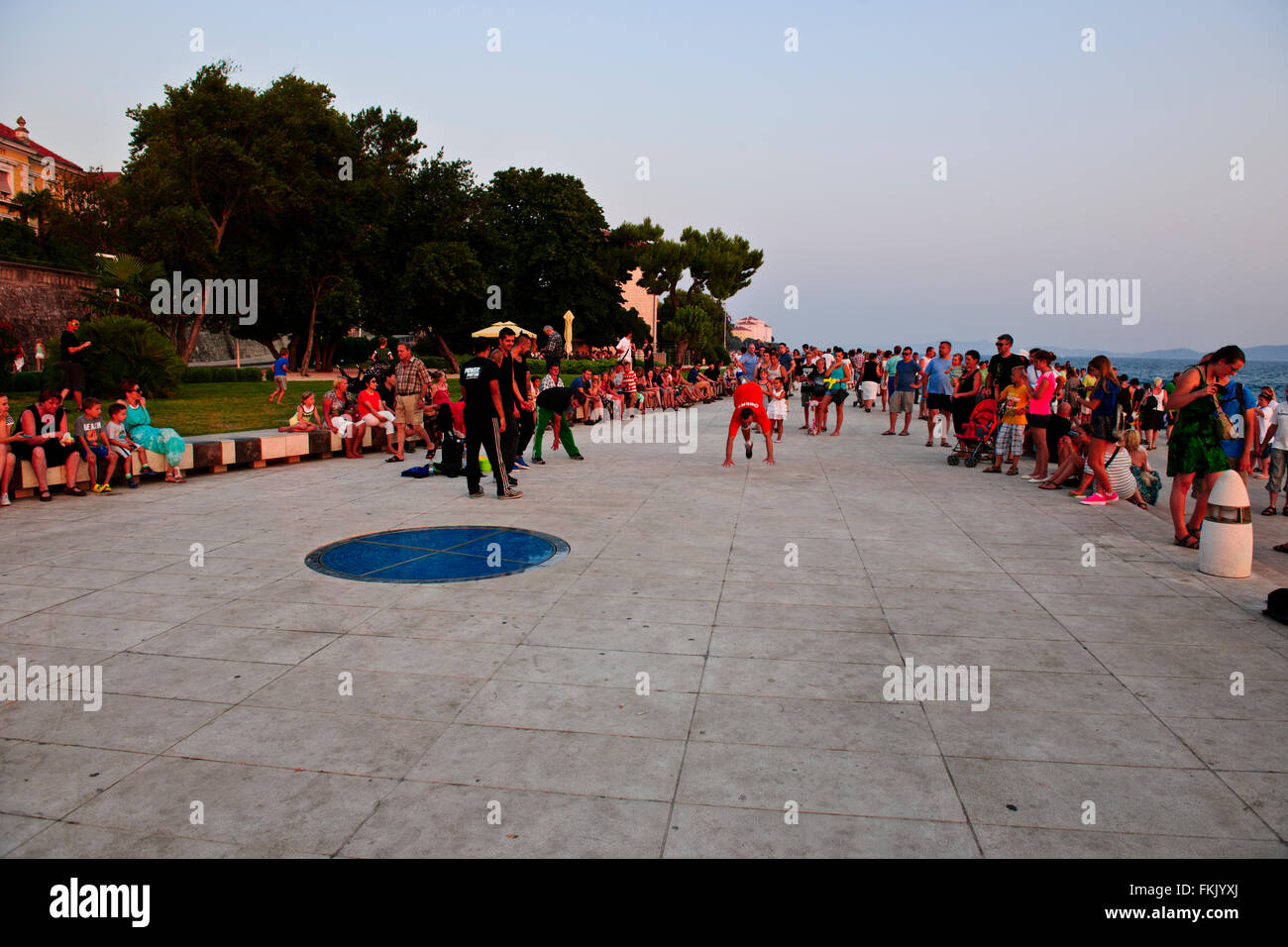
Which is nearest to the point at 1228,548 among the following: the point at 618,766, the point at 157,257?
the point at 618,766

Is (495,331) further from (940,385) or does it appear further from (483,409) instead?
(483,409)

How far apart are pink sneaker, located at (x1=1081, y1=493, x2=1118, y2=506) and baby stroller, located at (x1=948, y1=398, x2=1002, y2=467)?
300 cm

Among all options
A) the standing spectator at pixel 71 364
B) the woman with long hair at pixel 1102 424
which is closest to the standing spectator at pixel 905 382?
the woman with long hair at pixel 1102 424

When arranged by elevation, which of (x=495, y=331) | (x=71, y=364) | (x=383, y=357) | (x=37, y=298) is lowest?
(x=71, y=364)

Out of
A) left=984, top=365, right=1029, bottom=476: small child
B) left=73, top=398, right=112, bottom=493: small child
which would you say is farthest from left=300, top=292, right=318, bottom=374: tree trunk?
left=984, top=365, right=1029, bottom=476: small child

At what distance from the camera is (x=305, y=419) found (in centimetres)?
1496

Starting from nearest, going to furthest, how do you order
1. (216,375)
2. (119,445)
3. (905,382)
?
(119,445)
(905,382)
(216,375)

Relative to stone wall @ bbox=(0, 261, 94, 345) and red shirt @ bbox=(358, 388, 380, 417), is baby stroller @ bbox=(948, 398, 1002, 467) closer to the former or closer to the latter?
red shirt @ bbox=(358, 388, 380, 417)

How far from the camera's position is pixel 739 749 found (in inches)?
145

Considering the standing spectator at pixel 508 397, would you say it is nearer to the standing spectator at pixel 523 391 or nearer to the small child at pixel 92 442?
the standing spectator at pixel 523 391

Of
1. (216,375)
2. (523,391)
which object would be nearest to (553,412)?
(523,391)

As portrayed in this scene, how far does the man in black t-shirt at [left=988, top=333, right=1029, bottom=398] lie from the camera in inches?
510

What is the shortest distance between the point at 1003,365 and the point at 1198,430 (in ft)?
18.4
